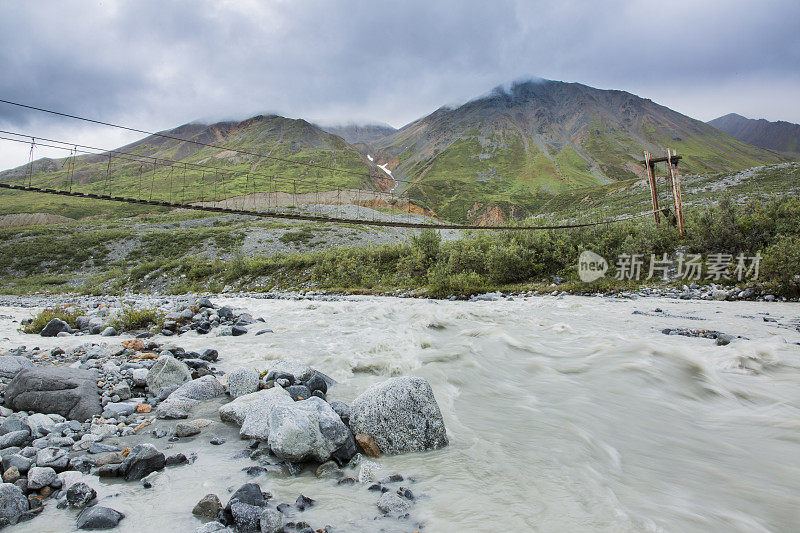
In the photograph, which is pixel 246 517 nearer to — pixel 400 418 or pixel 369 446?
pixel 369 446

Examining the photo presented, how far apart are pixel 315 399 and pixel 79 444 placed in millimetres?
2531

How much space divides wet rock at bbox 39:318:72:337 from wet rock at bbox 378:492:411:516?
37.8 ft

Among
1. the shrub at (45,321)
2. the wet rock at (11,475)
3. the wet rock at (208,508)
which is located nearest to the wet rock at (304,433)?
the wet rock at (208,508)

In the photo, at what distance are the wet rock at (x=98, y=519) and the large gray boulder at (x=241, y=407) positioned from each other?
6.04ft

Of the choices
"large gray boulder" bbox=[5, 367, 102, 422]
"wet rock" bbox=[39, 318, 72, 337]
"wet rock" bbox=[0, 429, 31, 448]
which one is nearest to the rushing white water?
"wet rock" bbox=[39, 318, 72, 337]

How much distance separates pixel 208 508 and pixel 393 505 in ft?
4.85

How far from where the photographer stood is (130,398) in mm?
5469

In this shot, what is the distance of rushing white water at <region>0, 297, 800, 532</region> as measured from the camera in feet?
10.3

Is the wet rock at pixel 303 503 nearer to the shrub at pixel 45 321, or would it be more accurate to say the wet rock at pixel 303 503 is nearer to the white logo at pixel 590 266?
the shrub at pixel 45 321

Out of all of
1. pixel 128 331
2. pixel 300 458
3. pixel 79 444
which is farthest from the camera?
pixel 128 331

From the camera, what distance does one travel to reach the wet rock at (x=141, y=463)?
3.48 metres

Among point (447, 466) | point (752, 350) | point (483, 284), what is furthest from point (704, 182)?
point (447, 466)

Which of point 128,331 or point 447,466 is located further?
point 128,331

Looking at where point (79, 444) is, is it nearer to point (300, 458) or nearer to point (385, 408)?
point (300, 458)
